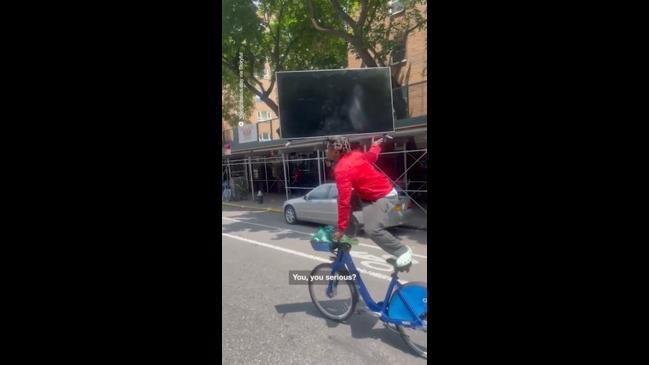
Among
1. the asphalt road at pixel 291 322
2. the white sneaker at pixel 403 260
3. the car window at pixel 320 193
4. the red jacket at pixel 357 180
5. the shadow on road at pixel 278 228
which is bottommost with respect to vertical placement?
the asphalt road at pixel 291 322

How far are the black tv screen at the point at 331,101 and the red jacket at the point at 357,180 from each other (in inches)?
6.8

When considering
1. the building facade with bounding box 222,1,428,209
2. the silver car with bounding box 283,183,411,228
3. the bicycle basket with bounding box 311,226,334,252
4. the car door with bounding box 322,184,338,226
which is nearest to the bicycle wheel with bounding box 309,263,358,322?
the bicycle basket with bounding box 311,226,334,252

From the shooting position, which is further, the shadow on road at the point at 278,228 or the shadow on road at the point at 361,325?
the shadow on road at the point at 278,228

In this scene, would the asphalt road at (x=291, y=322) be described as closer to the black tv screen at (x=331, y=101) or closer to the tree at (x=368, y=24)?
the black tv screen at (x=331, y=101)

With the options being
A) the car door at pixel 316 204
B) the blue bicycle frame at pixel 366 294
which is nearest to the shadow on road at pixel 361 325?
the blue bicycle frame at pixel 366 294

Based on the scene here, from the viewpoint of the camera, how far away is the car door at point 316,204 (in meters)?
6.59

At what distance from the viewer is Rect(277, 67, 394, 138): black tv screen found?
6.16 feet

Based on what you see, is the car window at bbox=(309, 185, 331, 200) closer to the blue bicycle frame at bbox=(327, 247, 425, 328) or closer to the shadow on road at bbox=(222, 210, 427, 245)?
the shadow on road at bbox=(222, 210, 427, 245)

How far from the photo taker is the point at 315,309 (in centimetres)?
278

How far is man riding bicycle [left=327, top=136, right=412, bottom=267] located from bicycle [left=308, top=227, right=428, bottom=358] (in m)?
0.13

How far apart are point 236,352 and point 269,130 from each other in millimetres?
8543

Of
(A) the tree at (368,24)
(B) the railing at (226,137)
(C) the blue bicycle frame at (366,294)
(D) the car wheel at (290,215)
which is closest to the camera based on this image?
(C) the blue bicycle frame at (366,294)
